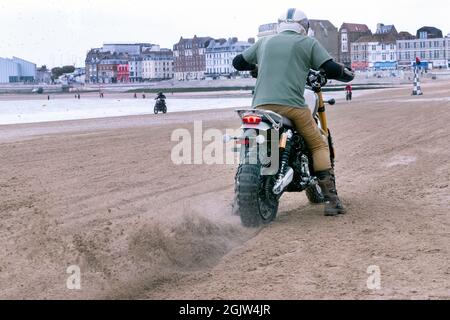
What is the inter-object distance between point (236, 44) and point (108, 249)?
18701 centimetres

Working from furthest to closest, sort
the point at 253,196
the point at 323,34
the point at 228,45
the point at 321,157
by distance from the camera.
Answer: the point at 228,45, the point at 323,34, the point at 321,157, the point at 253,196

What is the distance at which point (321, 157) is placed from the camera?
7.18 m

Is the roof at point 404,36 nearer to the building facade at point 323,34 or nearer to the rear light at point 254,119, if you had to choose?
the building facade at point 323,34

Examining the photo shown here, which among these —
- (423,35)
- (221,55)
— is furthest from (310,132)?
(221,55)

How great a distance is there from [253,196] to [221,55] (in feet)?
618

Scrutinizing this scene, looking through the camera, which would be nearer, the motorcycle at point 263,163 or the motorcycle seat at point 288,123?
the motorcycle at point 263,163

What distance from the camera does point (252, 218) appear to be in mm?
6672

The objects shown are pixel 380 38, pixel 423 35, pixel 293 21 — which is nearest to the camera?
pixel 293 21

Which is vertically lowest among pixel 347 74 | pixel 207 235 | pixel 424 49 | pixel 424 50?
pixel 207 235

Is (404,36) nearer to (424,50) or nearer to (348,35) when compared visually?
(424,50)

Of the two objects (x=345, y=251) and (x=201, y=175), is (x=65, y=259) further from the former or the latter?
(x=201, y=175)

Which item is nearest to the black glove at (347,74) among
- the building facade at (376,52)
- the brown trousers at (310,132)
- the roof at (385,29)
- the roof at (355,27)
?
the brown trousers at (310,132)

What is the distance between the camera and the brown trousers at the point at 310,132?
6852 millimetres

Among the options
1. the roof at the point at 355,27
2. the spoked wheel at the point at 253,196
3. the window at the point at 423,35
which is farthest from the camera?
the window at the point at 423,35
